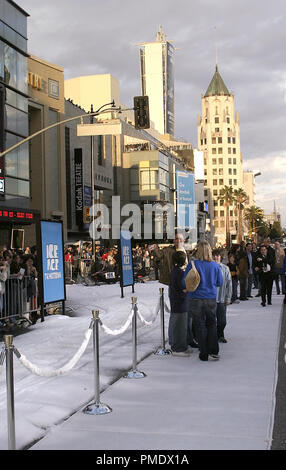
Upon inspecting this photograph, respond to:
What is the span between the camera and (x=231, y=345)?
960 cm

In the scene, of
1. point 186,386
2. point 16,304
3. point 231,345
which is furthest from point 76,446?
point 16,304

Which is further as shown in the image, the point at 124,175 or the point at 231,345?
the point at 124,175

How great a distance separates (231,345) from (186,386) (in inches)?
121

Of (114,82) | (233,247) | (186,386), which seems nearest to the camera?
(186,386)

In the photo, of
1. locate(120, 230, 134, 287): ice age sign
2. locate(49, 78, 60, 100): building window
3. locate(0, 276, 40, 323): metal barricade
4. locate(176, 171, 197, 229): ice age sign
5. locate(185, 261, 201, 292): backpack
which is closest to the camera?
locate(185, 261, 201, 292): backpack

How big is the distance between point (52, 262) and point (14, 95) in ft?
80.8

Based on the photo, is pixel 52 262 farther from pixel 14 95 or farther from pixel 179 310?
pixel 14 95

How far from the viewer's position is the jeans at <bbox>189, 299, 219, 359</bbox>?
8.22 meters

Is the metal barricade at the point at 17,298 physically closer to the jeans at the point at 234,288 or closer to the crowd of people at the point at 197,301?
the crowd of people at the point at 197,301

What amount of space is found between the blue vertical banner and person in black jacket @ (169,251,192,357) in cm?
8178

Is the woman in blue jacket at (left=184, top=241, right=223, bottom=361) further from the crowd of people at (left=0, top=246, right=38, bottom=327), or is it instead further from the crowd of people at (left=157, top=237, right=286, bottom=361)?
the crowd of people at (left=0, top=246, right=38, bottom=327)

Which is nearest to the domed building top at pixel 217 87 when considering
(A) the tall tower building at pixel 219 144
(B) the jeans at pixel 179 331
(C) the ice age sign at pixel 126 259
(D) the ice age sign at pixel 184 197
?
(A) the tall tower building at pixel 219 144

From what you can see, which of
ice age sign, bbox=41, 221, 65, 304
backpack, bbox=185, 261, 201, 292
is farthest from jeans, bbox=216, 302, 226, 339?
ice age sign, bbox=41, 221, 65, 304
